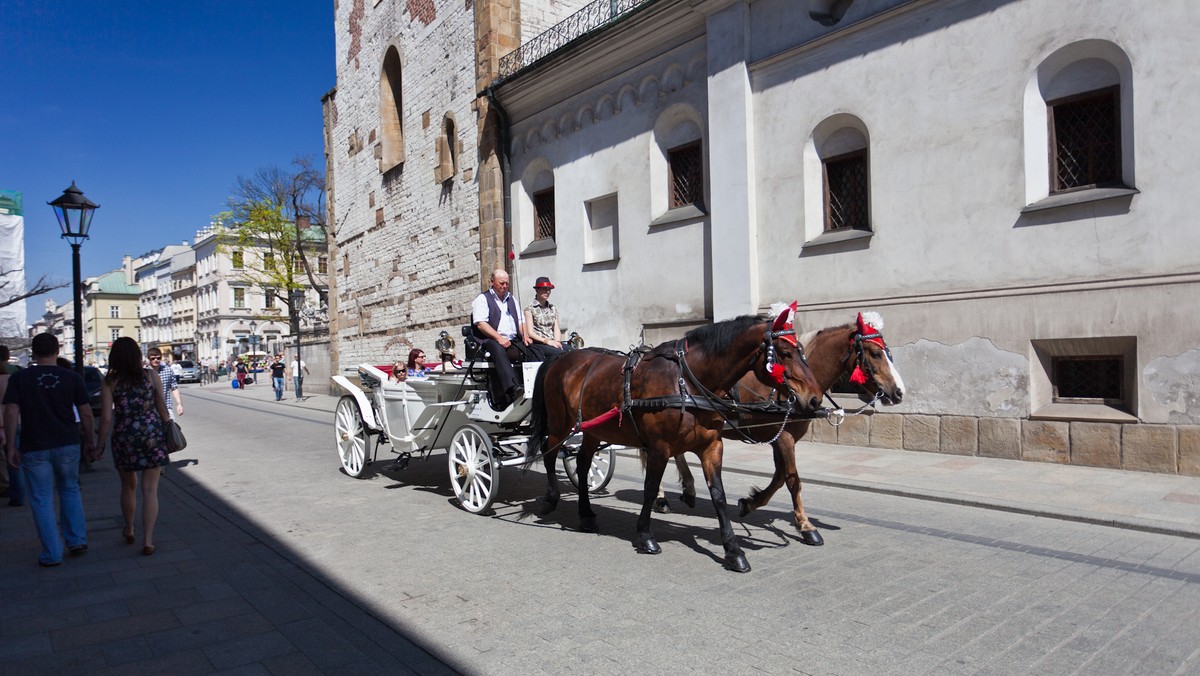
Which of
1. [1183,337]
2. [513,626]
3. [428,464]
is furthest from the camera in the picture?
[428,464]

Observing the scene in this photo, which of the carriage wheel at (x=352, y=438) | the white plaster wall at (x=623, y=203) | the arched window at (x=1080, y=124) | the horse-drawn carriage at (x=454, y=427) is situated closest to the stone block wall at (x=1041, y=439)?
the arched window at (x=1080, y=124)

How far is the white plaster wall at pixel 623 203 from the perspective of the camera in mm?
13312

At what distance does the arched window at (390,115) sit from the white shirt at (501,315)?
680 inches

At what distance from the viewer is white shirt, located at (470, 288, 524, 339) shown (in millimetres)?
7391

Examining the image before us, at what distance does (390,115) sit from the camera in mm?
23625

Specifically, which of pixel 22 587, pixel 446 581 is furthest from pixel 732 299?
pixel 22 587

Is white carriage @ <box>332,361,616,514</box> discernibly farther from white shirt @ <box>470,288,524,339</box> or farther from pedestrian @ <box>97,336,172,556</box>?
pedestrian @ <box>97,336,172,556</box>

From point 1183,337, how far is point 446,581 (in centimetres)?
790

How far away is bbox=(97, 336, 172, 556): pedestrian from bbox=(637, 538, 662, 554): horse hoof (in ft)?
12.6

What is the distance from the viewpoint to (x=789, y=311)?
514 cm

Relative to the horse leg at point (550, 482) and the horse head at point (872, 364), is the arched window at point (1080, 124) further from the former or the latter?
the horse leg at point (550, 482)

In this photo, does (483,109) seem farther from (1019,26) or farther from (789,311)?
(789,311)

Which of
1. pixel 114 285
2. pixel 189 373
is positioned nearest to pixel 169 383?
pixel 189 373

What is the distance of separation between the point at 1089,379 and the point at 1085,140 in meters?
2.85
